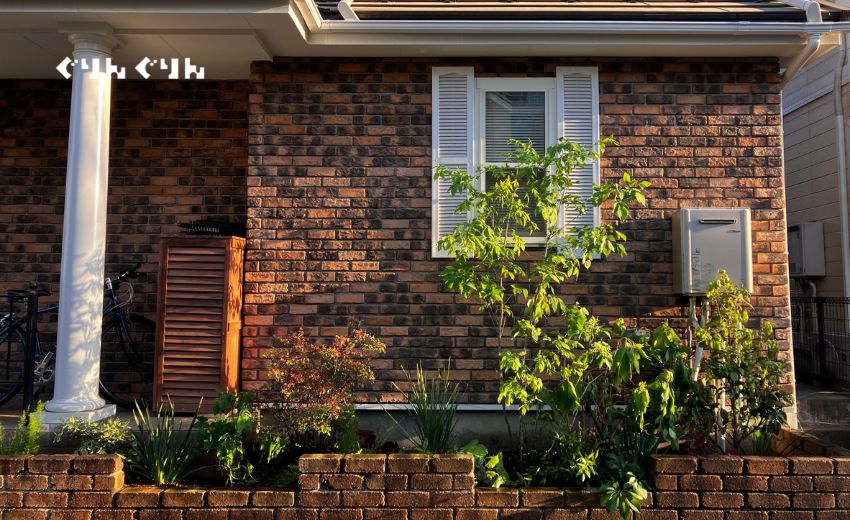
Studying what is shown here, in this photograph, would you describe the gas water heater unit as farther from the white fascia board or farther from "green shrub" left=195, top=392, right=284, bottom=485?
"green shrub" left=195, top=392, right=284, bottom=485

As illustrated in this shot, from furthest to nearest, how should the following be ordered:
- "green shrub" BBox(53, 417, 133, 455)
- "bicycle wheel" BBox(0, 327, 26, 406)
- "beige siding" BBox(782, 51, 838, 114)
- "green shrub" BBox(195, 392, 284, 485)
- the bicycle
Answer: "beige siding" BBox(782, 51, 838, 114), "bicycle wheel" BBox(0, 327, 26, 406), the bicycle, "green shrub" BBox(53, 417, 133, 455), "green shrub" BBox(195, 392, 284, 485)

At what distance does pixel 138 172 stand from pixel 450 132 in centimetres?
295

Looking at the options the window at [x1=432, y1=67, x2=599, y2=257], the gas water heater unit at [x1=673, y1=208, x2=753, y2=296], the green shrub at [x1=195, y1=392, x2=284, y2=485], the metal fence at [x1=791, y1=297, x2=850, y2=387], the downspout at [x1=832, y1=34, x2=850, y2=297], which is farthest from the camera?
the downspout at [x1=832, y1=34, x2=850, y2=297]

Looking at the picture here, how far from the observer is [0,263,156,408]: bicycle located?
5.39 meters

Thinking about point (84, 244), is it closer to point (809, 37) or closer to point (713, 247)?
point (713, 247)

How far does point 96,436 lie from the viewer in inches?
162

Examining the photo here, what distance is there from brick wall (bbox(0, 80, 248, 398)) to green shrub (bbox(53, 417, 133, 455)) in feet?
5.63

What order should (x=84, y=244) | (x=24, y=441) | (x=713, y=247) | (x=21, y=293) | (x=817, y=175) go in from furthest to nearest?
(x=817, y=175)
(x=21, y=293)
(x=713, y=247)
(x=84, y=244)
(x=24, y=441)

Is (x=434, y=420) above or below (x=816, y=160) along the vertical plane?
below

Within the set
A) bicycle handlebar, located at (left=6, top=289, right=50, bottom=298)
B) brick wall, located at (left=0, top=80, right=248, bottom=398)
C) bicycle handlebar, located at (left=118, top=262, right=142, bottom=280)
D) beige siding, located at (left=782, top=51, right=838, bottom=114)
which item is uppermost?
beige siding, located at (left=782, top=51, right=838, bottom=114)

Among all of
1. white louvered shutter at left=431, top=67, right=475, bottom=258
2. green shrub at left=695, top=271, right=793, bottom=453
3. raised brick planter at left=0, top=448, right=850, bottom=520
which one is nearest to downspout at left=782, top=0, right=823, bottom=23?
green shrub at left=695, top=271, right=793, bottom=453

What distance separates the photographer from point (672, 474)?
3.74 meters

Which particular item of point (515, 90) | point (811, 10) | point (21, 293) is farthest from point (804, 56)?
point (21, 293)

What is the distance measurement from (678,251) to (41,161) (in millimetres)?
5728
